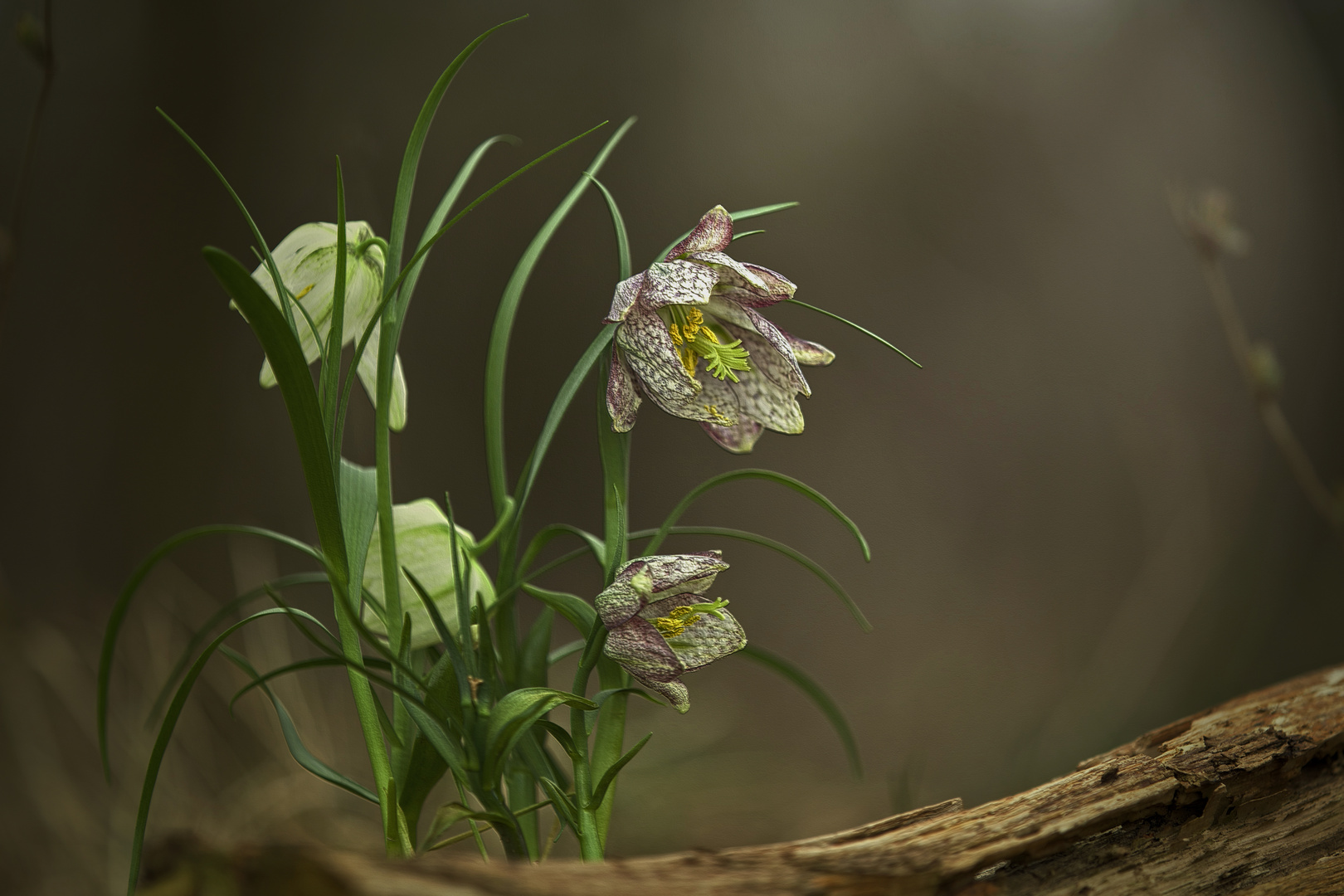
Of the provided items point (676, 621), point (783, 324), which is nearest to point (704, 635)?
point (676, 621)

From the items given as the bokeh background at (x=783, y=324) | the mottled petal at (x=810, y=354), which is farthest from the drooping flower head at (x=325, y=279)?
the bokeh background at (x=783, y=324)

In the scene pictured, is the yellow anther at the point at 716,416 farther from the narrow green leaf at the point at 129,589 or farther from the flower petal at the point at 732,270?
the narrow green leaf at the point at 129,589

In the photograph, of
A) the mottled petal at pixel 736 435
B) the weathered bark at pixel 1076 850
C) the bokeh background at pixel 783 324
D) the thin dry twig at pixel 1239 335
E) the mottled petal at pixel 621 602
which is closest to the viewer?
the weathered bark at pixel 1076 850

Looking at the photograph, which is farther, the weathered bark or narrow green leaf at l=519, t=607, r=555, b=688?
narrow green leaf at l=519, t=607, r=555, b=688

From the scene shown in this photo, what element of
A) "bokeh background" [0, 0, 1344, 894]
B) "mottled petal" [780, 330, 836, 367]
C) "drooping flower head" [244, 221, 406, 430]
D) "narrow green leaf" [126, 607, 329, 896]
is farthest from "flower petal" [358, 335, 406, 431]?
"bokeh background" [0, 0, 1344, 894]

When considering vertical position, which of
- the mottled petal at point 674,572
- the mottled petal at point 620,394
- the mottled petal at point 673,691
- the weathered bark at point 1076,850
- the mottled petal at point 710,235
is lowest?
the weathered bark at point 1076,850

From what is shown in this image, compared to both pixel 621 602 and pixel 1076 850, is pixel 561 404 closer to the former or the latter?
pixel 621 602

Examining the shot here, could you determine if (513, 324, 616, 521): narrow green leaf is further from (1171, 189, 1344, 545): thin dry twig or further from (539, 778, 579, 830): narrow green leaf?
(1171, 189, 1344, 545): thin dry twig
